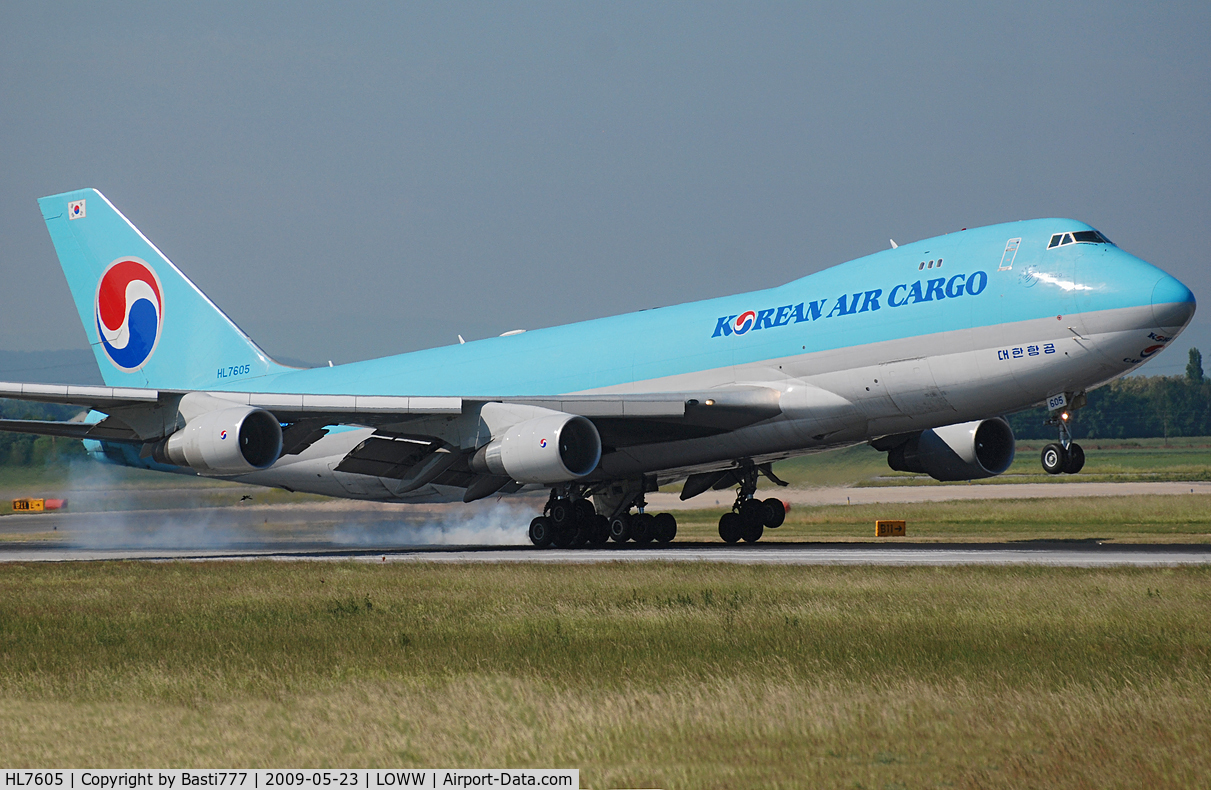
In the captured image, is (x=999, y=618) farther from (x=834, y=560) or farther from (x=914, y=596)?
(x=834, y=560)

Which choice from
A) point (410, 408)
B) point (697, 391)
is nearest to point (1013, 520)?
point (697, 391)

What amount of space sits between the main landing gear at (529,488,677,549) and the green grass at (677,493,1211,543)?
4.54 metres

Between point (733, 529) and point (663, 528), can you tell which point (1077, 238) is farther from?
point (663, 528)

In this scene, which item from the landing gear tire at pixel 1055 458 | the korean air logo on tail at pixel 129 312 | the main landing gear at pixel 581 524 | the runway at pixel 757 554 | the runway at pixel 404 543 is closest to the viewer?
the runway at pixel 757 554

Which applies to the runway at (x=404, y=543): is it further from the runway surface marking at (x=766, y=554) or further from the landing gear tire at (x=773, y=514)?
the landing gear tire at (x=773, y=514)

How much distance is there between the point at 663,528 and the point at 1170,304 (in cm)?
1337

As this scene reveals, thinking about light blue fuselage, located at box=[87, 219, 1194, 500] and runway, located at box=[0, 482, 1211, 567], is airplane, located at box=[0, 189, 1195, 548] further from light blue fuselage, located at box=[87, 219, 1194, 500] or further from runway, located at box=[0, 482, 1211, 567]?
runway, located at box=[0, 482, 1211, 567]

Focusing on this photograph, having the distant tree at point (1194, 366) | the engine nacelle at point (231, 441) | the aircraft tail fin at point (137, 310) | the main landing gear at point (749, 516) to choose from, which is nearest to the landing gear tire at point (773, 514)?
the main landing gear at point (749, 516)

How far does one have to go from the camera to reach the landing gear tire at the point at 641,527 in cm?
2994

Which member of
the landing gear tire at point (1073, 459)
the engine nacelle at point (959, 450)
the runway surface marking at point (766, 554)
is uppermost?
the engine nacelle at point (959, 450)

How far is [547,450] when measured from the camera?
2459 centimetres

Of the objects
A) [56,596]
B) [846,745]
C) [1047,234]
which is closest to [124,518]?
[56,596]

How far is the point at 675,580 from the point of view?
18.2 meters

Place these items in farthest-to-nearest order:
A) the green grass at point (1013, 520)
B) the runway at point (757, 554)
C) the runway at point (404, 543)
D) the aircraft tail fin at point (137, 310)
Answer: the aircraft tail fin at point (137, 310), the green grass at point (1013, 520), the runway at point (404, 543), the runway at point (757, 554)
